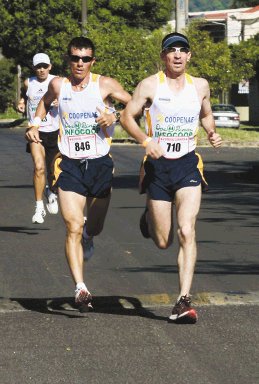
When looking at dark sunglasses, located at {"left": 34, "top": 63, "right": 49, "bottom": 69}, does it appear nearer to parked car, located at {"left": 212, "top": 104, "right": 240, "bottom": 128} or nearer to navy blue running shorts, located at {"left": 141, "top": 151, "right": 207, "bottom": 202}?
navy blue running shorts, located at {"left": 141, "top": 151, "right": 207, "bottom": 202}

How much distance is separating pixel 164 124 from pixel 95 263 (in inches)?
129

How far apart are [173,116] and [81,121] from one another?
843 millimetres

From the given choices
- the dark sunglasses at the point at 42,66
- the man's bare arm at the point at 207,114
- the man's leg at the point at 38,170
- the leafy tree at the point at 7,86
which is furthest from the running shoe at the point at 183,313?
the leafy tree at the point at 7,86

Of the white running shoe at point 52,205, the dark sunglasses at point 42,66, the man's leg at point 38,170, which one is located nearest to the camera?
the dark sunglasses at point 42,66

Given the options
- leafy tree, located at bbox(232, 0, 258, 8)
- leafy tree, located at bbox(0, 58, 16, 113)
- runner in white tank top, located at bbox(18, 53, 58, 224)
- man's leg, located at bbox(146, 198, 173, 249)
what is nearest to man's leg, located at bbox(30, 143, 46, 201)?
runner in white tank top, located at bbox(18, 53, 58, 224)

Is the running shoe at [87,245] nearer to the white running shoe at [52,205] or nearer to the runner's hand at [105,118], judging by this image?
the runner's hand at [105,118]

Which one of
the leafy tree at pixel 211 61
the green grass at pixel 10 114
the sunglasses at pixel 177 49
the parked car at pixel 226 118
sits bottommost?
the green grass at pixel 10 114

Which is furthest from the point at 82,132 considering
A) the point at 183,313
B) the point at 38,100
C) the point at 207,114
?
the point at 38,100

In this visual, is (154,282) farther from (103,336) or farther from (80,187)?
(103,336)

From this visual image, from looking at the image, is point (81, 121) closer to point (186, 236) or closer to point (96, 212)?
point (96, 212)

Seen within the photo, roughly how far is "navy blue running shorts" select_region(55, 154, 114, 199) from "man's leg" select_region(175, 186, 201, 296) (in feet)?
2.34

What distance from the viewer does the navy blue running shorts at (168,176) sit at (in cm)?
926

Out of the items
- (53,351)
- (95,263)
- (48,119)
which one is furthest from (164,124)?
(48,119)

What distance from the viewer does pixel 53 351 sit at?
7.68 m
